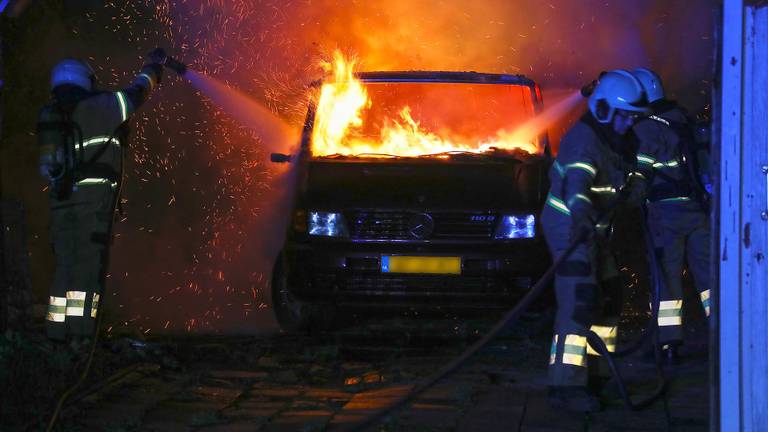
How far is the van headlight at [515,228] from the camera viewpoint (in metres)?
7.45

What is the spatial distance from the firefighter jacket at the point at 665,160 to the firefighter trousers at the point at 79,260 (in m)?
3.37

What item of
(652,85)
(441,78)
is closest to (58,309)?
(441,78)

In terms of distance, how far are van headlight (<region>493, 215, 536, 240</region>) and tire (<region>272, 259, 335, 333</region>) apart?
1391 mm

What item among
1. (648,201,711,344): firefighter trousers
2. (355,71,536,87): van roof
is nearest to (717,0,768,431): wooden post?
(648,201,711,344): firefighter trousers

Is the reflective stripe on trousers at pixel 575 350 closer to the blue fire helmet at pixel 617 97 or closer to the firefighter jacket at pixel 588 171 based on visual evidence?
the firefighter jacket at pixel 588 171

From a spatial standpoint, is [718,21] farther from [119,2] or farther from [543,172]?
[119,2]

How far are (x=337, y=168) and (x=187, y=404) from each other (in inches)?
102

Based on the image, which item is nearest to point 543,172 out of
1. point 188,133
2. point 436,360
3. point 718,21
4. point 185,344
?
point 436,360

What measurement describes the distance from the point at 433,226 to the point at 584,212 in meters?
2.19

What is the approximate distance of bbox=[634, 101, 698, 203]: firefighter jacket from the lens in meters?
6.84

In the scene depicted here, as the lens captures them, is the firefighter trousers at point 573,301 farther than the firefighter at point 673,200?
No

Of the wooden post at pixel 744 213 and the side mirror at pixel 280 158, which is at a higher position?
the side mirror at pixel 280 158

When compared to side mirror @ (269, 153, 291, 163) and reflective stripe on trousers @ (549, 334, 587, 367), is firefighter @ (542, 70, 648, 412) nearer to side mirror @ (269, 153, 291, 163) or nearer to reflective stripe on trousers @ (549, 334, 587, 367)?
reflective stripe on trousers @ (549, 334, 587, 367)

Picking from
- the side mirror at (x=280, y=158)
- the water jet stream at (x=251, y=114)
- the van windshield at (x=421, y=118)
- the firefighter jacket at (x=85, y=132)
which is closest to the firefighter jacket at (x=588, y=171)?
the van windshield at (x=421, y=118)
